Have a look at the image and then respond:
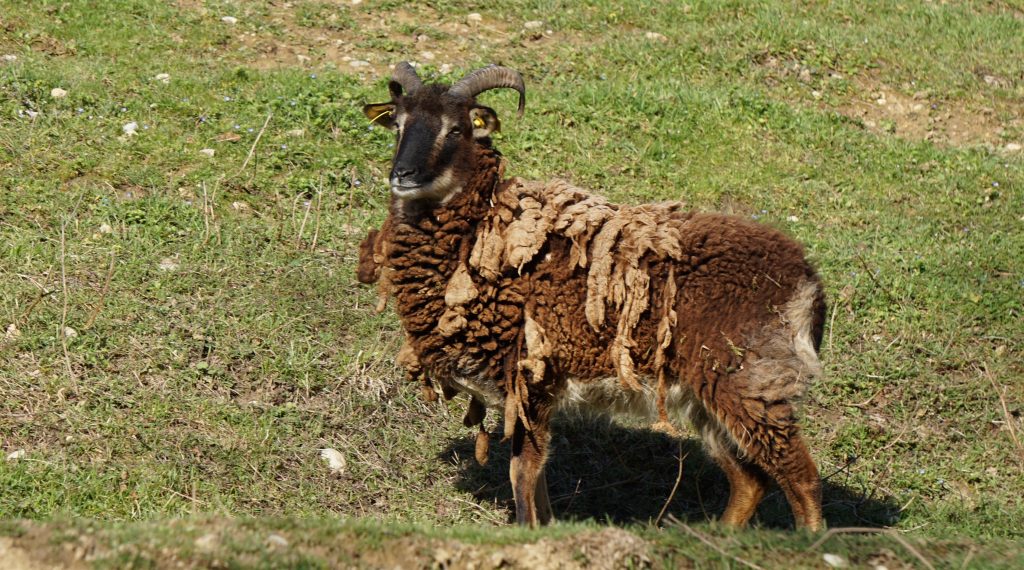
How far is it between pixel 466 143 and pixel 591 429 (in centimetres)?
256

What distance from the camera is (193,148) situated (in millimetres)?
9539

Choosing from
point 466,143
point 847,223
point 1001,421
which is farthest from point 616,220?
point 847,223

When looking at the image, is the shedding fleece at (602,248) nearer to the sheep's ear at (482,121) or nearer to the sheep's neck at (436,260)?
the sheep's neck at (436,260)

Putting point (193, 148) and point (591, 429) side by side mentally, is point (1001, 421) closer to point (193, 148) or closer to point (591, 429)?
point (591, 429)

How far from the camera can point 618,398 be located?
6.51m

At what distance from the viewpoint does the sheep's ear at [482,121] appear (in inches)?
255

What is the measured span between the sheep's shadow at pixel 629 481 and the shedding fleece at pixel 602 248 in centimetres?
128

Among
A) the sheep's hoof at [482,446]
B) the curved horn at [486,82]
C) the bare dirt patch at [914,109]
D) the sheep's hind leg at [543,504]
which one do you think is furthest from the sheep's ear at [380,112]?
the bare dirt patch at [914,109]

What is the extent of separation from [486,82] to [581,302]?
150 cm

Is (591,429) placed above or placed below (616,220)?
below

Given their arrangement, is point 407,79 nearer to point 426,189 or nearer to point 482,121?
point 482,121

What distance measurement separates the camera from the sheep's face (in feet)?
20.5

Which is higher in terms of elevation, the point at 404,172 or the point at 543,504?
the point at 404,172

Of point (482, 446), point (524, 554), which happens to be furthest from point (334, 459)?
point (524, 554)
